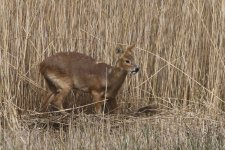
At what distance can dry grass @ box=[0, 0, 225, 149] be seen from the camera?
7.75 metres

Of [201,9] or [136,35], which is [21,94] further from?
[201,9]

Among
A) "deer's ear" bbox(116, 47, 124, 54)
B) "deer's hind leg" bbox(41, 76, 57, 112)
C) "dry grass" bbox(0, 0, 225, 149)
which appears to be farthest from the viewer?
"deer's hind leg" bbox(41, 76, 57, 112)

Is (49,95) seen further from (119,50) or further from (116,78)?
(119,50)

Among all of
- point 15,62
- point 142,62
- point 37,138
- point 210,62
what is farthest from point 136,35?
point 37,138

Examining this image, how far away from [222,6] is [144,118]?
1535 mm

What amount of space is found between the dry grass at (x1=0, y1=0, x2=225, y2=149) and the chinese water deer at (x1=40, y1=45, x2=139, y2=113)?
236mm

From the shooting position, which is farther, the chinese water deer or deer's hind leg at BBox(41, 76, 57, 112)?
deer's hind leg at BBox(41, 76, 57, 112)

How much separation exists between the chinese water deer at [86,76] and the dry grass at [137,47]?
236 mm

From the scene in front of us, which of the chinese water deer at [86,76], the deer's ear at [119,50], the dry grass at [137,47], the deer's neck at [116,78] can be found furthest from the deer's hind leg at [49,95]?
the deer's ear at [119,50]

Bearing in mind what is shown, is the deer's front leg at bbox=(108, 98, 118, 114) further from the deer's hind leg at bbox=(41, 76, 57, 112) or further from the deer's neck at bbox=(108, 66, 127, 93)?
the deer's hind leg at bbox=(41, 76, 57, 112)

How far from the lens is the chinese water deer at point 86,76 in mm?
7832

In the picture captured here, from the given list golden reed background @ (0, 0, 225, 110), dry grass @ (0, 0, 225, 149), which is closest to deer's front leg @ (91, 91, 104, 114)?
dry grass @ (0, 0, 225, 149)

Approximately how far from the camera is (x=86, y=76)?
26.2ft

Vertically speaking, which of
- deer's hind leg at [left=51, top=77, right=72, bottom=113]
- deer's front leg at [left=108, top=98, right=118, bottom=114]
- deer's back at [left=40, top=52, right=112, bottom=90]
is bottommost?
deer's front leg at [left=108, top=98, right=118, bottom=114]
